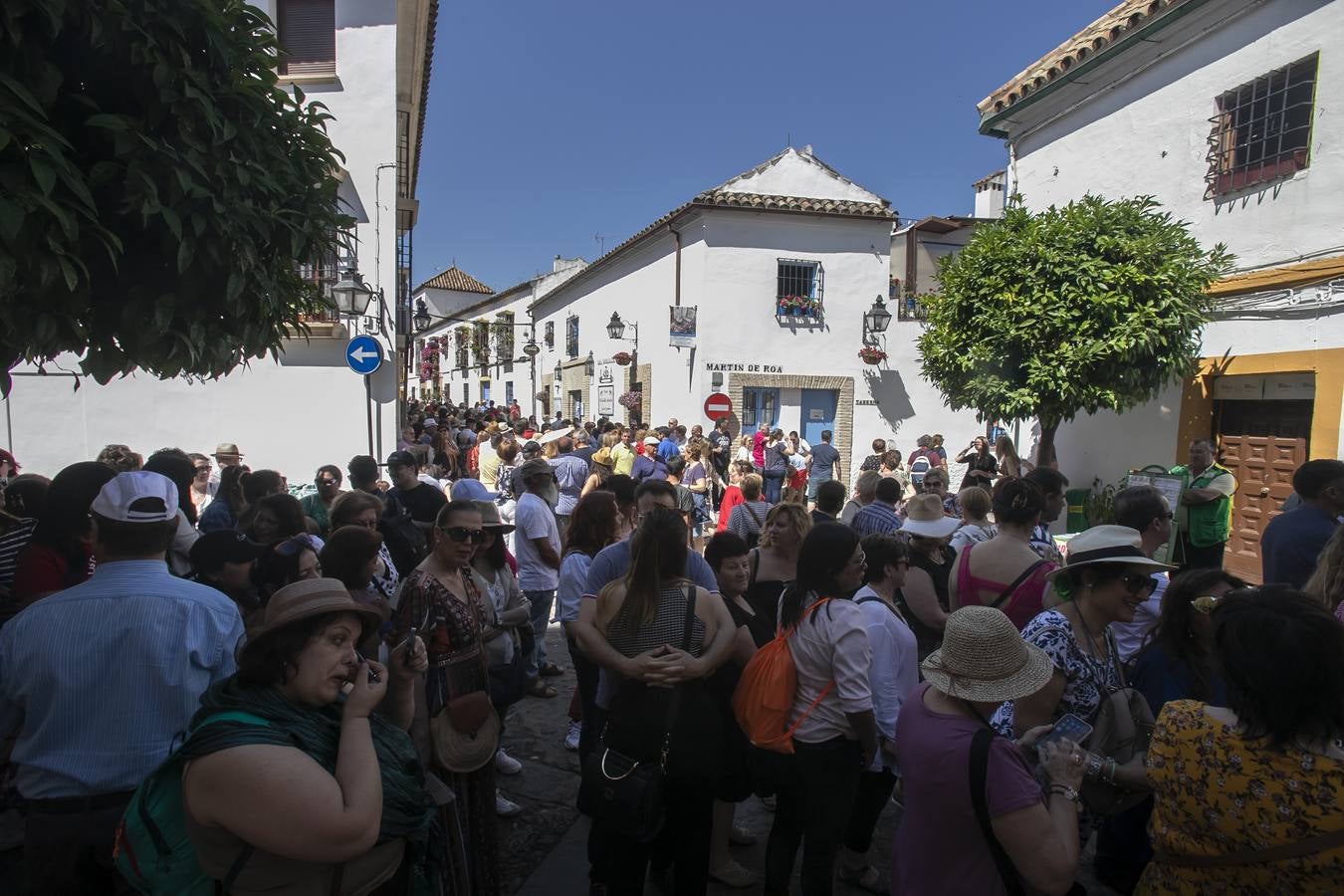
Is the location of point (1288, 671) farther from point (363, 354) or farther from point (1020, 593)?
point (363, 354)

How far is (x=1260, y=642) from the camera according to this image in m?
1.90

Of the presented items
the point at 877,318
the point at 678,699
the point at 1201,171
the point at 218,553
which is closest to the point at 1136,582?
the point at 678,699

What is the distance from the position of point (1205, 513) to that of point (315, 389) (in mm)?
11511

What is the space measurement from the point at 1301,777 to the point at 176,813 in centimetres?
263

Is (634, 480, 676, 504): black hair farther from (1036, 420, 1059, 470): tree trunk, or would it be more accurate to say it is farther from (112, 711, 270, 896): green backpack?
(1036, 420, 1059, 470): tree trunk

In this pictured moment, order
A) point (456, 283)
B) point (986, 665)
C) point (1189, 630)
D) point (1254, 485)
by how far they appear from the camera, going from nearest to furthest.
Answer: point (986, 665) → point (1189, 630) → point (1254, 485) → point (456, 283)

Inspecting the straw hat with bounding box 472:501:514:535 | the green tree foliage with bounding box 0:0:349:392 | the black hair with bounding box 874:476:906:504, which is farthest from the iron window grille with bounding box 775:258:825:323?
the green tree foliage with bounding box 0:0:349:392

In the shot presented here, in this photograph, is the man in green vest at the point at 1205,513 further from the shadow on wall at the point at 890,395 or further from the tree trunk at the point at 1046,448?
the shadow on wall at the point at 890,395

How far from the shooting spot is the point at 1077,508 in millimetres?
11352

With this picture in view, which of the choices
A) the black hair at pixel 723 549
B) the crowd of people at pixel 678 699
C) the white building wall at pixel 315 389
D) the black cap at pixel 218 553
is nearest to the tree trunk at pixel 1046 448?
the crowd of people at pixel 678 699

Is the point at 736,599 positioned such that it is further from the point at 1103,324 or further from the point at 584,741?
the point at 1103,324

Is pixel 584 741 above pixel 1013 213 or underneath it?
underneath

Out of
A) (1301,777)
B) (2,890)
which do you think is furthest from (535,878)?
(1301,777)

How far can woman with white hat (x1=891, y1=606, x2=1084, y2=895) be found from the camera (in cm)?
196
